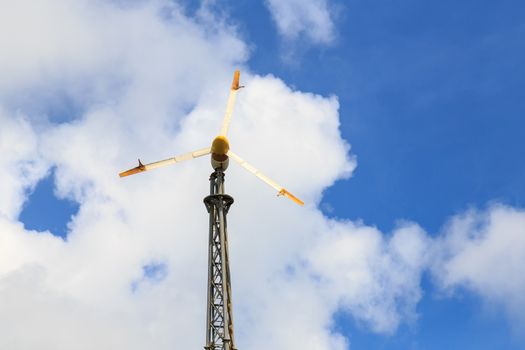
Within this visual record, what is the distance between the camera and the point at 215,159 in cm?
7331

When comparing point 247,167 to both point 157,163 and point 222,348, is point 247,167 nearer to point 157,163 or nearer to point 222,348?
point 157,163

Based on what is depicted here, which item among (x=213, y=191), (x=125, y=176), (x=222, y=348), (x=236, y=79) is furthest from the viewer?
(x=236, y=79)

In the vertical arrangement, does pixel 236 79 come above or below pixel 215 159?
above

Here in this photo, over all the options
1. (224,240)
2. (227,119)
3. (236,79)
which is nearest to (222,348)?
(224,240)

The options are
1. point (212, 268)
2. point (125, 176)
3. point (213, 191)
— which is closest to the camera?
point (212, 268)

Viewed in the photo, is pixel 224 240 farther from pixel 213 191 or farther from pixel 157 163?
pixel 157 163

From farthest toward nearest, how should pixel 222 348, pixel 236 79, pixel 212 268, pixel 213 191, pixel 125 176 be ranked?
pixel 236 79 < pixel 125 176 < pixel 213 191 < pixel 212 268 < pixel 222 348

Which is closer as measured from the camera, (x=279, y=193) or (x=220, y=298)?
(x=220, y=298)

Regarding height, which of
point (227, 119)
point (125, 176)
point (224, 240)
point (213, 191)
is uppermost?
point (227, 119)

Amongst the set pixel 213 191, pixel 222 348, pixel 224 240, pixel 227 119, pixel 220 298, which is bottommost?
pixel 222 348

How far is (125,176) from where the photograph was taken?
7669 centimetres

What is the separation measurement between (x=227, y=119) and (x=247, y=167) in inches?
284

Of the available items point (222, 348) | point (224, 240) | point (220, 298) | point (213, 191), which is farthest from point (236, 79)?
point (222, 348)

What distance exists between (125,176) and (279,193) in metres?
20.5
